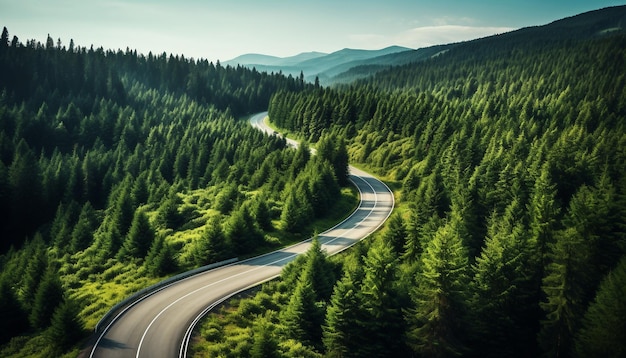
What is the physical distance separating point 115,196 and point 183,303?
4517cm

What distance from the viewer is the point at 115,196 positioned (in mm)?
69125

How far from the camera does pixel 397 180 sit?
75188 millimetres

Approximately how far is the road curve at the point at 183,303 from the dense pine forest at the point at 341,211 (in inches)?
72.1

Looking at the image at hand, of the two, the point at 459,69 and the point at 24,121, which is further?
the point at 459,69

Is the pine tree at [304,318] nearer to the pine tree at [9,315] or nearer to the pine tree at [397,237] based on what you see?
the pine tree at [397,237]

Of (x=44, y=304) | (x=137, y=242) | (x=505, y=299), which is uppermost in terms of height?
(x=137, y=242)

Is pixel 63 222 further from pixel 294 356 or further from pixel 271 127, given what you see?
pixel 271 127

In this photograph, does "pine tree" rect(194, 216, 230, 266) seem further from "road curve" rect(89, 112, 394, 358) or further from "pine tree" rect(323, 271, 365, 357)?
"pine tree" rect(323, 271, 365, 357)

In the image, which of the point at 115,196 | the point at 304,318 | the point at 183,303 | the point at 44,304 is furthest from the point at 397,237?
the point at 115,196

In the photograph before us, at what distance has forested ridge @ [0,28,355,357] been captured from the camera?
34.6 metres

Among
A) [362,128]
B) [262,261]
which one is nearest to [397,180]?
[362,128]

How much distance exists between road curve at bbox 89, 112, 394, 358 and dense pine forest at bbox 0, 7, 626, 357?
1.83 metres

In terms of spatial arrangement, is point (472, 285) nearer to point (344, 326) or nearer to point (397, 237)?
point (344, 326)

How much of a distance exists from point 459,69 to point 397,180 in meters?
149
